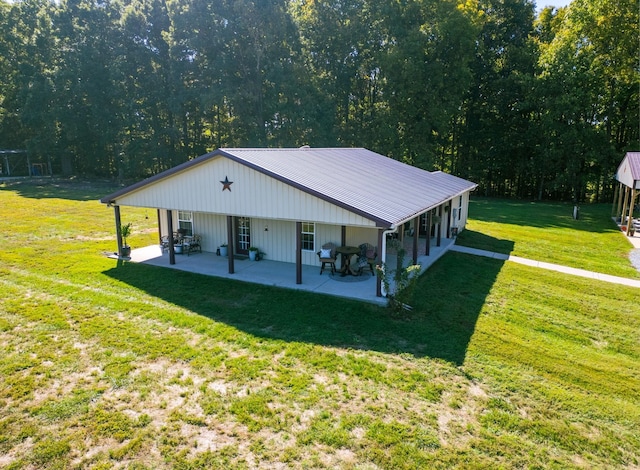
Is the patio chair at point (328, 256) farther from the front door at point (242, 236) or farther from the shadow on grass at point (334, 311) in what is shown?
the front door at point (242, 236)

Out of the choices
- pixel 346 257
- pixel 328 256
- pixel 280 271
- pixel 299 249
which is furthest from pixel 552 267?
pixel 280 271

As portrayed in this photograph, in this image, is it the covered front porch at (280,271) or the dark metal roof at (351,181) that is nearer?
the dark metal roof at (351,181)

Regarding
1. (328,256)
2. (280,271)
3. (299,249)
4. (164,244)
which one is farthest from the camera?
(164,244)

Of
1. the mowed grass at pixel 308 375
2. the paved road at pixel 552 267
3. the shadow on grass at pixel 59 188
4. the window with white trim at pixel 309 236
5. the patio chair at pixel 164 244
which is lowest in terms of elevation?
the mowed grass at pixel 308 375

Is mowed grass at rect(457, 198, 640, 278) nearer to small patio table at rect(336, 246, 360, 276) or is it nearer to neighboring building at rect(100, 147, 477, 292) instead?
neighboring building at rect(100, 147, 477, 292)

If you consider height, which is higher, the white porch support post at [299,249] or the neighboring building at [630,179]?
the neighboring building at [630,179]

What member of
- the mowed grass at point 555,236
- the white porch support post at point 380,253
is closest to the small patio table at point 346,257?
the white porch support post at point 380,253

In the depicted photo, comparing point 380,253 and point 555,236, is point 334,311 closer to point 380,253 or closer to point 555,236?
point 380,253
